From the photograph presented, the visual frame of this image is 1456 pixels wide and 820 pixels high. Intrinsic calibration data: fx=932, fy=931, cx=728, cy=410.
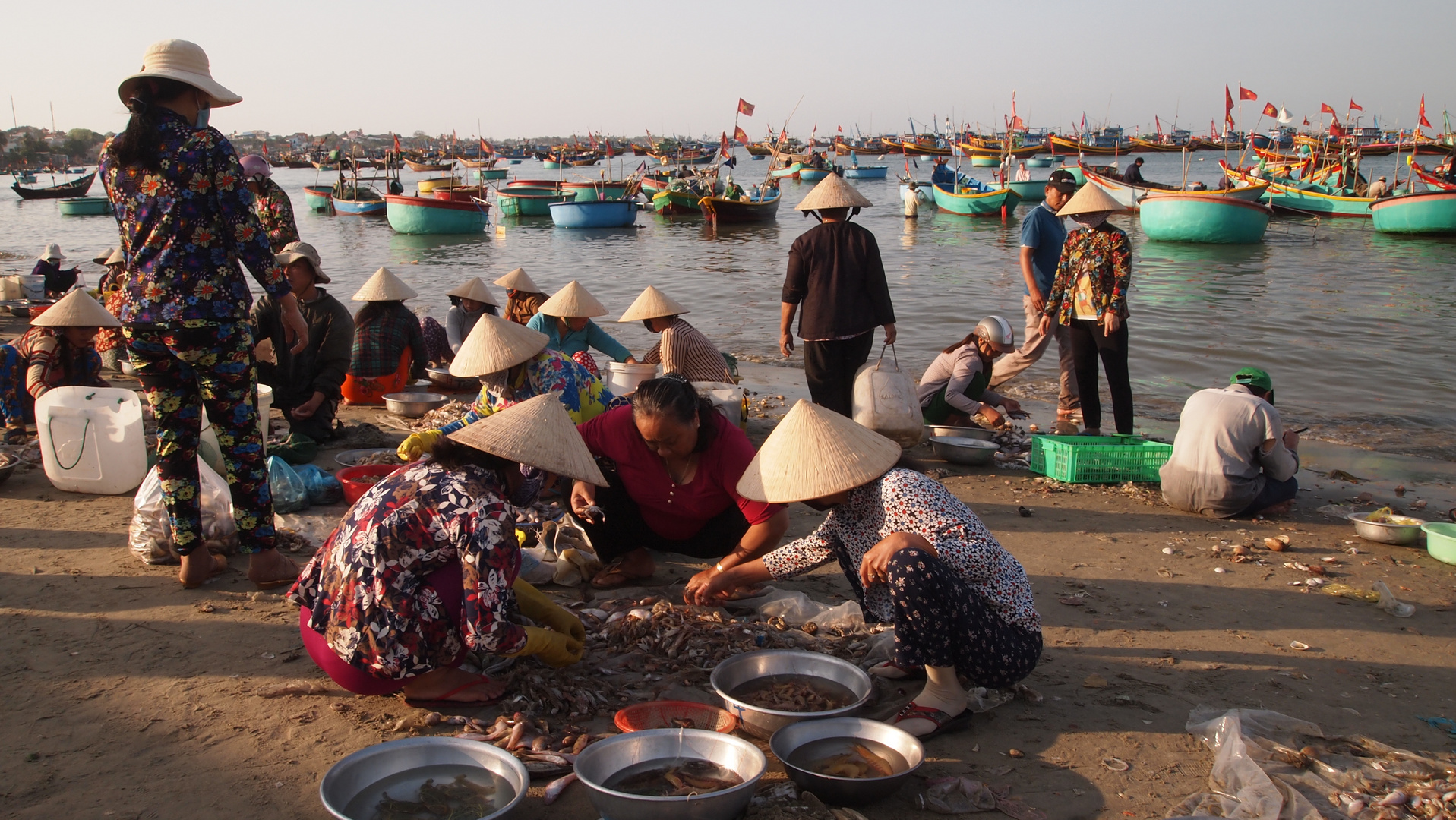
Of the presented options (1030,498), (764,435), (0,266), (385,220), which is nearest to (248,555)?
(764,435)

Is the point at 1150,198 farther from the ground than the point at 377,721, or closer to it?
farther from the ground

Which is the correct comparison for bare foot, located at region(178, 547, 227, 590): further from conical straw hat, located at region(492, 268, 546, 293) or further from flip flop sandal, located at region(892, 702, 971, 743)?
conical straw hat, located at region(492, 268, 546, 293)

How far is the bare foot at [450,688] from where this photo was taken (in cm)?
258

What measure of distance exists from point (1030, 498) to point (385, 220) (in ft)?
102

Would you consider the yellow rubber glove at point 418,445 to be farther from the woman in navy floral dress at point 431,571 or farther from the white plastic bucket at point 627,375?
the white plastic bucket at point 627,375

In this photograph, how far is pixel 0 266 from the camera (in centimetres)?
1719

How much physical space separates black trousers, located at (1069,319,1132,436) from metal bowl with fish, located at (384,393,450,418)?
397 centimetres

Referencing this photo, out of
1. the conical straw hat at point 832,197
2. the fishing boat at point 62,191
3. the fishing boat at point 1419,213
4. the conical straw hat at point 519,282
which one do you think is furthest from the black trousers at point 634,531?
the fishing boat at point 62,191

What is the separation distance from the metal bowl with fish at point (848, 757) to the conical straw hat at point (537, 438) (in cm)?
90

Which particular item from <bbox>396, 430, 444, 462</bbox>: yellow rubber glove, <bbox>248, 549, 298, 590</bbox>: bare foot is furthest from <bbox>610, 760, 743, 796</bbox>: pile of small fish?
<bbox>248, 549, 298, 590</bbox>: bare foot

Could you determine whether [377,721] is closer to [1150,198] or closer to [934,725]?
[934,725]

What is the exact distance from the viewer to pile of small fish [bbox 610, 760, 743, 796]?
7.14ft

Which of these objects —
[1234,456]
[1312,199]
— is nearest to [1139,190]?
[1312,199]

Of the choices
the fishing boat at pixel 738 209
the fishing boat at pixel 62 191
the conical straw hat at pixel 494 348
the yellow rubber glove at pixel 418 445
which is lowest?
the yellow rubber glove at pixel 418 445
